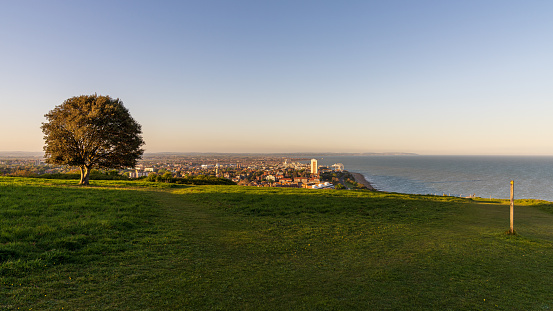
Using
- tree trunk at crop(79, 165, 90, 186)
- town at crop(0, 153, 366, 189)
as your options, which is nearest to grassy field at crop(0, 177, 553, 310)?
tree trunk at crop(79, 165, 90, 186)

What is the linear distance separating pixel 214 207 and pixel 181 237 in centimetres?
587

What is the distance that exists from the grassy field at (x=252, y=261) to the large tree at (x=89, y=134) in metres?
9.56

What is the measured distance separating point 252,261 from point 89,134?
21553mm

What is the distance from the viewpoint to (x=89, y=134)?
20891 millimetres

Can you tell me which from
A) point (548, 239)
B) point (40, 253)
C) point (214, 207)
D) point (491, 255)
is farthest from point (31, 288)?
point (548, 239)

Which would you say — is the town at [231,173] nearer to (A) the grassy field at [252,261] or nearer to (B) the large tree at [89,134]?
(B) the large tree at [89,134]

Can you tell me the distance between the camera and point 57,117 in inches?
837

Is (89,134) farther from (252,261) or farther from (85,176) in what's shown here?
(252,261)

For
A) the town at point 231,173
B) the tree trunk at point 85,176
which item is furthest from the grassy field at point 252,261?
the town at point 231,173

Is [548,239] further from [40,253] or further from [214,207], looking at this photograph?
[40,253]

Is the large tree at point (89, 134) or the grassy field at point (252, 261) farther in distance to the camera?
the large tree at point (89, 134)

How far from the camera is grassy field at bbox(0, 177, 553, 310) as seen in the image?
4.55 meters

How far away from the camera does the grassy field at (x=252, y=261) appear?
14.9 feet

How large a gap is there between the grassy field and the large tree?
31.4 feet
